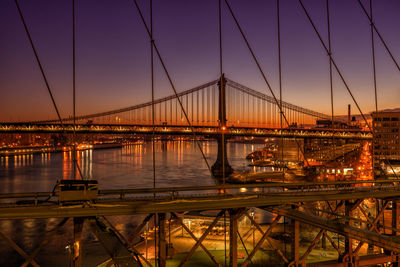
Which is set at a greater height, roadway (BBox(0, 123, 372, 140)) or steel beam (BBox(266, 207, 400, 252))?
roadway (BBox(0, 123, 372, 140))

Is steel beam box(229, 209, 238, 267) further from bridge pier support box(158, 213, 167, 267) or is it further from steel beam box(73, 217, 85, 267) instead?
steel beam box(73, 217, 85, 267)

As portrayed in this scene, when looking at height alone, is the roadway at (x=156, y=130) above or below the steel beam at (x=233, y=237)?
above

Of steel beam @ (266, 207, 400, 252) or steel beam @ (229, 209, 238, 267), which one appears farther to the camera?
steel beam @ (229, 209, 238, 267)

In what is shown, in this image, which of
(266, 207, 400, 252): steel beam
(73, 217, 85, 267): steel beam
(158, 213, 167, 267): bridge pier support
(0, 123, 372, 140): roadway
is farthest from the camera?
(0, 123, 372, 140): roadway

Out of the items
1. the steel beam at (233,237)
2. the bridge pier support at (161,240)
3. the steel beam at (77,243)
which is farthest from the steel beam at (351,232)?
the steel beam at (77,243)

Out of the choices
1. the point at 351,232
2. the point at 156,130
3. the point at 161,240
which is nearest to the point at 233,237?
the point at 161,240

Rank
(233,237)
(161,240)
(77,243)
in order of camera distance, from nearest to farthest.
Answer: (77,243) → (161,240) → (233,237)

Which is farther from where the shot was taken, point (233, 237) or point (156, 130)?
point (156, 130)

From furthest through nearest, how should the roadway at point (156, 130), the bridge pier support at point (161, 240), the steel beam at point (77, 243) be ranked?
the roadway at point (156, 130) → the bridge pier support at point (161, 240) → the steel beam at point (77, 243)

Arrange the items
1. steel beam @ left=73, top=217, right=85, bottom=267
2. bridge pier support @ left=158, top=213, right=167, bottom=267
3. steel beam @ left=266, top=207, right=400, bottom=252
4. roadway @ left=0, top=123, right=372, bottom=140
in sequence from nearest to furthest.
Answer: steel beam @ left=266, top=207, right=400, bottom=252
steel beam @ left=73, top=217, right=85, bottom=267
bridge pier support @ left=158, top=213, right=167, bottom=267
roadway @ left=0, top=123, right=372, bottom=140

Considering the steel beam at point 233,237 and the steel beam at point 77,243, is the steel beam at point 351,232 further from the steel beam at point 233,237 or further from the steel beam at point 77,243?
the steel beam at point 77,243

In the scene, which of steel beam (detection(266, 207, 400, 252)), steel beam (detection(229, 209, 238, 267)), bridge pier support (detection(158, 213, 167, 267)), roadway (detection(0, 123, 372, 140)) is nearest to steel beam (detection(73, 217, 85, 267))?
bridge pier support (detection(158, 213, 167, 267))

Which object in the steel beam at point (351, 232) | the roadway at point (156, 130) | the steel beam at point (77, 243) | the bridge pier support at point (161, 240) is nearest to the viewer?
the steel beam at point (351, 232)

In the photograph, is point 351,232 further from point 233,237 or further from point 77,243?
point 77,243
